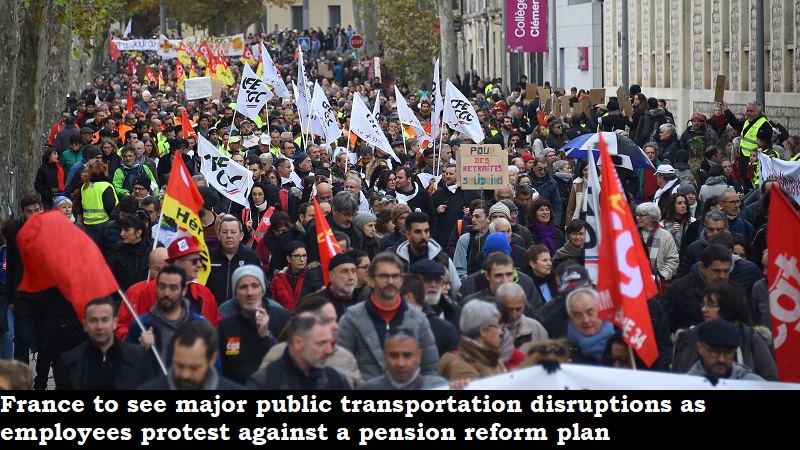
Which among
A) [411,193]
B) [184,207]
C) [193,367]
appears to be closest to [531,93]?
[411,193]

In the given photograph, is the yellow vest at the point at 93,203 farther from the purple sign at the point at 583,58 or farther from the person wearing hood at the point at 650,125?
the purple sign at the point at 583,58

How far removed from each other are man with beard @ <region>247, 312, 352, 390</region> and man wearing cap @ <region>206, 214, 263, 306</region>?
13.9ft

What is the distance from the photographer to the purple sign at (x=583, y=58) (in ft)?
160

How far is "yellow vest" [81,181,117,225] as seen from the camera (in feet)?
50.7

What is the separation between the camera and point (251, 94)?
23.7 metres

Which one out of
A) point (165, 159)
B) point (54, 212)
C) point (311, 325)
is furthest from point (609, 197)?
point (165, 159)

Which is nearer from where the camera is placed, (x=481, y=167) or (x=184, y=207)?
(x=184, y=207)

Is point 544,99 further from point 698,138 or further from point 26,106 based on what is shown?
point 26,106

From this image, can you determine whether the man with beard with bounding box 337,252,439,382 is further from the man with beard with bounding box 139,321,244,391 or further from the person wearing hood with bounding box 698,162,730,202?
the person wearing hood with bounding box 698,162,730,202

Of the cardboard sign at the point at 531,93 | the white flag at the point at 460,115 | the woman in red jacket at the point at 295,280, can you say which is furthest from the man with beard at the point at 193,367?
the cardboard sign at the point at 531,93

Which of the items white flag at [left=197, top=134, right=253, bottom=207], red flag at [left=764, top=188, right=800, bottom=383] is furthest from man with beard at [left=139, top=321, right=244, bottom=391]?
white flag at [left=197, top=134, right=253, bottom=207]

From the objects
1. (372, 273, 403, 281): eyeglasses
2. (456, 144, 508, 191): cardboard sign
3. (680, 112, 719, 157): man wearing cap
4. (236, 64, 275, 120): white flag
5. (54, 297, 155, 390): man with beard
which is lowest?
(54, 297, 155, 390): man with beard

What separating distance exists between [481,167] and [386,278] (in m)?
6.96
